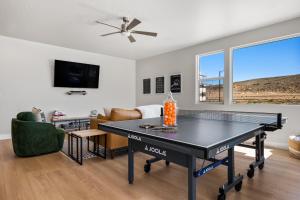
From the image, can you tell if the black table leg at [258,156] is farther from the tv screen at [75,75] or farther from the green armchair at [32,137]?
the tv screen at [75,75]

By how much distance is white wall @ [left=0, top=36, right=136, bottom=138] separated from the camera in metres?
4.91

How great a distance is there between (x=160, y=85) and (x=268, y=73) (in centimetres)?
344

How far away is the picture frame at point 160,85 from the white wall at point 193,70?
144 millimetres

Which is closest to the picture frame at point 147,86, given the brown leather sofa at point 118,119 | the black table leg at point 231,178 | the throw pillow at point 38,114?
the brown leather sofa at point 118,119

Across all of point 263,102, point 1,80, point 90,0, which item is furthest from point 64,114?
point 263,102

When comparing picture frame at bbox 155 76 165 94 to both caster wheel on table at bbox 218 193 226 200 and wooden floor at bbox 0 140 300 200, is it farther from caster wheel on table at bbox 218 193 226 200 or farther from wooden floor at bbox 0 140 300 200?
caster wheel on table at bbox 218 193 226 200

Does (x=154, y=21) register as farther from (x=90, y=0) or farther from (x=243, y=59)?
(x=243, y=59)

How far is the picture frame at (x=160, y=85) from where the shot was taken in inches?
261

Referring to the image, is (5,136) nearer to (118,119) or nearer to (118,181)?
(118,119)

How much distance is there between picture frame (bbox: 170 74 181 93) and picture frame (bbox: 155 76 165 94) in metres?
0.40

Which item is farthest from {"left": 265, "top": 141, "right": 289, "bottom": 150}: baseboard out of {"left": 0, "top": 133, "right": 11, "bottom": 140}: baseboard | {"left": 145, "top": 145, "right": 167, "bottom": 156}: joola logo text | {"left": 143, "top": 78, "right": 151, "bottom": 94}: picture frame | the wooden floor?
{"left": 0, "top": 133, "right": 11, "bottom": 140}: baseboard

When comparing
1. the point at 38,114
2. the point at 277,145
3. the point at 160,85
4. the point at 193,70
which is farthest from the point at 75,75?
the point at 277,145

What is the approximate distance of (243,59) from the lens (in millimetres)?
4695

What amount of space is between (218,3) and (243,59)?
6.97 feet
